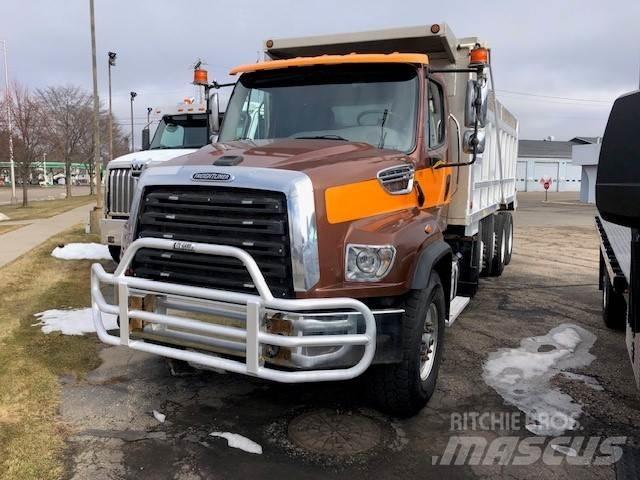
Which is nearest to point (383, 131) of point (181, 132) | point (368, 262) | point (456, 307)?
point (368, 262)

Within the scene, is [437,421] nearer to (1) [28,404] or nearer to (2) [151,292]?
(2) [151,292]

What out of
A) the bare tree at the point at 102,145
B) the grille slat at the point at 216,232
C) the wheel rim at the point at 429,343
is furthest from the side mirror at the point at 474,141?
the bare tree at the point at 102,145

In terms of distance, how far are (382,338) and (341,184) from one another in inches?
39.6

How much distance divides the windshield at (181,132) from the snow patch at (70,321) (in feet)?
14.2

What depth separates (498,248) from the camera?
925cm

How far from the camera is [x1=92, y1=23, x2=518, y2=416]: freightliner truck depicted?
3279 millimetres

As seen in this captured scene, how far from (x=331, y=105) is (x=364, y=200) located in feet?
4.16

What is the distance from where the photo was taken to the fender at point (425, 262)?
3570 millimetres

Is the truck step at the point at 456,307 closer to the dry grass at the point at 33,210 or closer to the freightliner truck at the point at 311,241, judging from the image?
the freightliner truck at the point at 311,241

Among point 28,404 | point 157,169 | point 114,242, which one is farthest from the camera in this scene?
point 114,242

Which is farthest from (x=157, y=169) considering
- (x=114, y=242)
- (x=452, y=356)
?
(x=114, y=242)

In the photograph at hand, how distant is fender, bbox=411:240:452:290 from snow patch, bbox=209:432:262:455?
1.44 m

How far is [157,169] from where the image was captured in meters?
3.83

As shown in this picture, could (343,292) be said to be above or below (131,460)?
above
